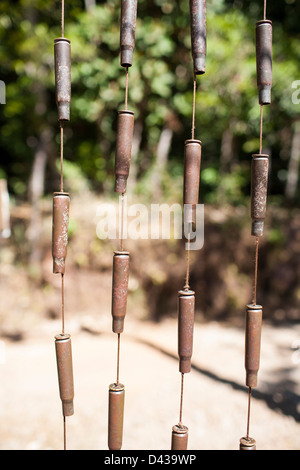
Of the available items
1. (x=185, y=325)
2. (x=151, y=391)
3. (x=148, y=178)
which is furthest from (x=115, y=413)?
(x=148, y=178)

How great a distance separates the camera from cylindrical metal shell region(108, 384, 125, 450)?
1.34m

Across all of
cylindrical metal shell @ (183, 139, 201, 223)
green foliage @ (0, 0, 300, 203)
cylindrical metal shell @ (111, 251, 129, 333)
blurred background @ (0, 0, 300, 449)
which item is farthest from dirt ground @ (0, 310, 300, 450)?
green foliage @ (0, 0, 300, 203)

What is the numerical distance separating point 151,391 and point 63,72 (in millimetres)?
3862

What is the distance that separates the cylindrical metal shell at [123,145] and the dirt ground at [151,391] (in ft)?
9.16

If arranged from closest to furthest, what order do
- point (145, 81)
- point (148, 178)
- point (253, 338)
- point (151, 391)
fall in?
1. point (253, 338)
2. point (151, 391)
3. point (145, 81)
4. point (148, 178)

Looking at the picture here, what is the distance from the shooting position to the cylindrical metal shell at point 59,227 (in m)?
1.27

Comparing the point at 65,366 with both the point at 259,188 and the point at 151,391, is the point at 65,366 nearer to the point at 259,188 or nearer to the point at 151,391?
the point at 259,188

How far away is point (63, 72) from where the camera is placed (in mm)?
1239

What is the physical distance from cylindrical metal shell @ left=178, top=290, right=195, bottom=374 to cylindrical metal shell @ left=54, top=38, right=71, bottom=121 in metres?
0.68

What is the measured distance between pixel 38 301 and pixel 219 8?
6.49 metres

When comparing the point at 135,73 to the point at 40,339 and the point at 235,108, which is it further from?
the point at 40,339

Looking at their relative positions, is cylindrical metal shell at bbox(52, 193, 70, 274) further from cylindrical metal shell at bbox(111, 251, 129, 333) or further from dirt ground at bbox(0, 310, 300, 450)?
dirt ground at bbox(0, 310, 300, 450)

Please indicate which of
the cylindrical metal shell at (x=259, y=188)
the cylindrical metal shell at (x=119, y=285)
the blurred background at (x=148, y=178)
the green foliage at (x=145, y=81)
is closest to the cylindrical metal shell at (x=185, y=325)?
the cylindrical metal shell at (x=119, y=285)

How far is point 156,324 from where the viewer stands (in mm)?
7039
